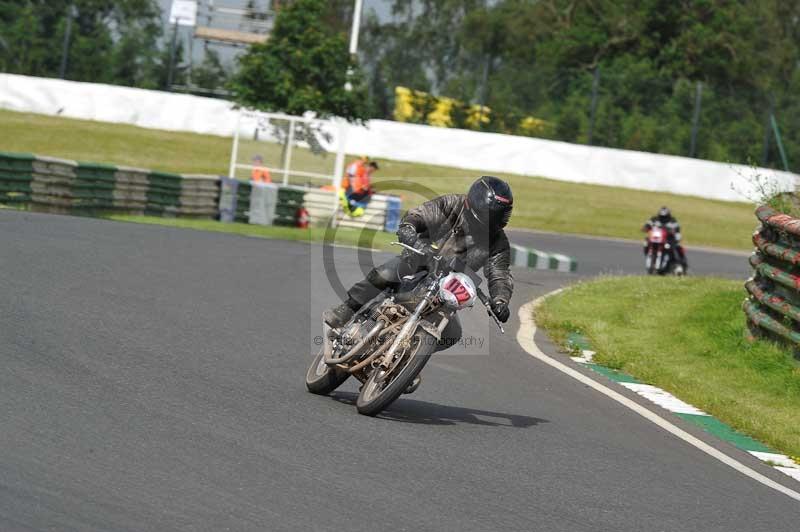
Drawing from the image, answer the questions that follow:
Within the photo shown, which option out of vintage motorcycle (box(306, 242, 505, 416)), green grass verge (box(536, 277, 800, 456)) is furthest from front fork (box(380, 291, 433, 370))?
green grass verge (box(536, 277, 800, 456))

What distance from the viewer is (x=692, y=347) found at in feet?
42.0

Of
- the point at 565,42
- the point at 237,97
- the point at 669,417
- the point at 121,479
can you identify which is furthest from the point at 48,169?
the point at 565,42

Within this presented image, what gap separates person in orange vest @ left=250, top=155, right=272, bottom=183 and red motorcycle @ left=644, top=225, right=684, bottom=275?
8.35 meters

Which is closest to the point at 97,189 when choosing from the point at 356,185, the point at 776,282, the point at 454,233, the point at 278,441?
the point at 356,185

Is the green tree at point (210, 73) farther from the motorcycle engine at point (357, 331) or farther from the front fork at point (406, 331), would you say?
the front fork at point (406, 331)

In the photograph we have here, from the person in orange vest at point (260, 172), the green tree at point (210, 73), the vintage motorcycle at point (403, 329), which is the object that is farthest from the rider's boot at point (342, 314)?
the green tree at point (210, 73)

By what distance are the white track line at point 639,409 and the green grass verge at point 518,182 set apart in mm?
23203

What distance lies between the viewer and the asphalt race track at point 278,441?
5332 mm

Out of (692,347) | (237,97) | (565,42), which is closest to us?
(692,347)

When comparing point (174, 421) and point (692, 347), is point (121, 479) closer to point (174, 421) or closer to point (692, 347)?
point (174, 421)

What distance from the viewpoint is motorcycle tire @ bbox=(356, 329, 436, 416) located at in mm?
7461

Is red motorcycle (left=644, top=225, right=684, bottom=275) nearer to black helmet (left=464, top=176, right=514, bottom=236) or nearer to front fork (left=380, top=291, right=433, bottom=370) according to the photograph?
black helmet (left=464, top=176, right=514, bottom=236)

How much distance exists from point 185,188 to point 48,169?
131 inches

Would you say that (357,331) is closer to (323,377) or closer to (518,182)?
(323,377)
